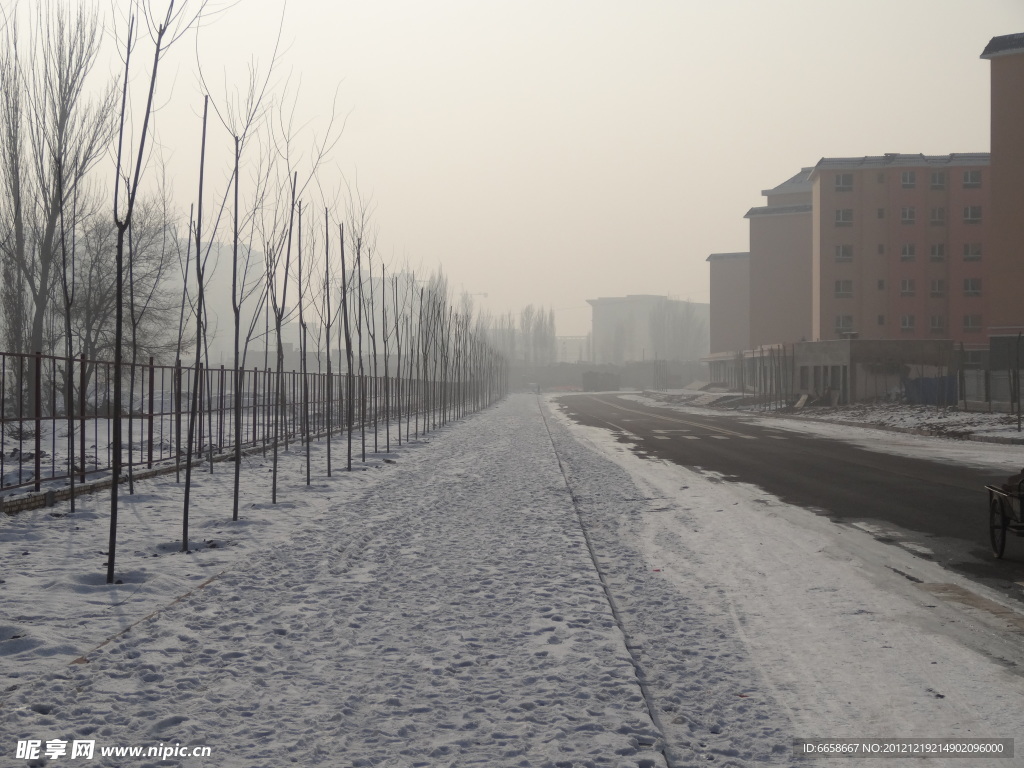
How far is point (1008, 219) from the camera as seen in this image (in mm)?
43125

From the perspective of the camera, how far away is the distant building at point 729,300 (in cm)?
9925

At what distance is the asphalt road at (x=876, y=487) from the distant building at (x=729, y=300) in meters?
74.6

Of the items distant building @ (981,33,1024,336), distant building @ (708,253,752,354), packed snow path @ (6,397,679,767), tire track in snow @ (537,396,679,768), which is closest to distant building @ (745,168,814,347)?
distant building @ (708,253,752,354)

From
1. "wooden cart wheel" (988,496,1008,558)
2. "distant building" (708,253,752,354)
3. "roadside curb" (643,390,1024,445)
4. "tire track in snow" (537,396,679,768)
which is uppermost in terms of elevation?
"distant building" (708,253,752,354)

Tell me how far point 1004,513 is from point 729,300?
95.3 m

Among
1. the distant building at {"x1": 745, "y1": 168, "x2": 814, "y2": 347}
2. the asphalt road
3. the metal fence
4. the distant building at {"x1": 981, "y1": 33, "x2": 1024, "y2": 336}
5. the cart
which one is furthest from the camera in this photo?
the distant building at {"x1": 745, "y1": 168, "x2": 814, "y2": 347}

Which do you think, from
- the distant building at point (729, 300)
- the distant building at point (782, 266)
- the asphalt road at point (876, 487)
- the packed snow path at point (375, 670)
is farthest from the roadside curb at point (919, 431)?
the distant building at point (729, 300)

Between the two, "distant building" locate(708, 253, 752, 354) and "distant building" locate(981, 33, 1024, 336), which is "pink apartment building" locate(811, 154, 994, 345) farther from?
"distant building" locate(708, 253, 752, 354)

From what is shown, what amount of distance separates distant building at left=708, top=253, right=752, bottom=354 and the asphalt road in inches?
2938

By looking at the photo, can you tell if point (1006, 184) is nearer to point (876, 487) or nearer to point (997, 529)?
point (876, 487)

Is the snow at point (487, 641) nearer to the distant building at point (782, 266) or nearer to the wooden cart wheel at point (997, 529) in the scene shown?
the wooden cart wheel at point (997, 529)

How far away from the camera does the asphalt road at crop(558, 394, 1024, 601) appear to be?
852cm

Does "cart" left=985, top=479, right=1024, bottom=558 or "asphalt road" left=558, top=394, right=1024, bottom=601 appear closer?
"cart" left=985, top=479, right=1024, bottom=558

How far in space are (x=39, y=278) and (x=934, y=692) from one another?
2892 cm
